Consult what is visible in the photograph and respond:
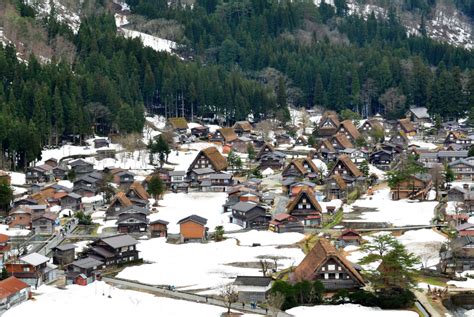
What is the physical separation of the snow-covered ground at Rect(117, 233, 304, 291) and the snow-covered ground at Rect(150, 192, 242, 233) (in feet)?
11.6

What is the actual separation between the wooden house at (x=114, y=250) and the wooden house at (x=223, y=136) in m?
36.2

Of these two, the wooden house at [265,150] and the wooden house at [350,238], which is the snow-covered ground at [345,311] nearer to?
the wooden house at [350,238]

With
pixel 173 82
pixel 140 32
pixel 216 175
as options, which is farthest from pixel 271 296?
pixel 140 32

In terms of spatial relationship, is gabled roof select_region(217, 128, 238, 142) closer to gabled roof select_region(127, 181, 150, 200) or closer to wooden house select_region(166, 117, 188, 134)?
wooden house select_region(166, 117, 188, 134)

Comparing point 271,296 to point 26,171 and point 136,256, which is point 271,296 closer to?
point 136,256

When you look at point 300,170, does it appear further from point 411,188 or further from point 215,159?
point 411,188

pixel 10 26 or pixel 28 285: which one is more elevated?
pixel 10 26

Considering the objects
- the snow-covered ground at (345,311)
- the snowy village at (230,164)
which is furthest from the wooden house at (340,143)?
the snow-covered ground at (345,311)

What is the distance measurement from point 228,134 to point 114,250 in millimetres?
38375

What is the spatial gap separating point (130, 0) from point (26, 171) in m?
58.9

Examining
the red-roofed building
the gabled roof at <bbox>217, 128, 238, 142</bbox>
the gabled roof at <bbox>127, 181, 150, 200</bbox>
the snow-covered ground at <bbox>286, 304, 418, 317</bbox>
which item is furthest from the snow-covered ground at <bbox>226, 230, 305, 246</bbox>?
the gabled roof at <bbox>217, 128, 238, 142</bbox>

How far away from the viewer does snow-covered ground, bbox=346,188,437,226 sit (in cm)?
5203

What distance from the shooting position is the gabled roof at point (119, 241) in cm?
4427

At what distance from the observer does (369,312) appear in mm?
35688
